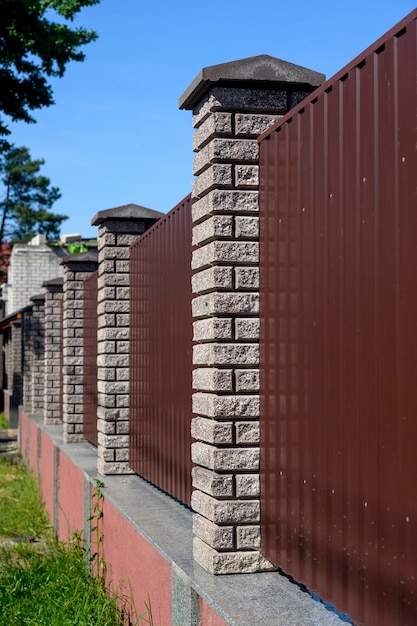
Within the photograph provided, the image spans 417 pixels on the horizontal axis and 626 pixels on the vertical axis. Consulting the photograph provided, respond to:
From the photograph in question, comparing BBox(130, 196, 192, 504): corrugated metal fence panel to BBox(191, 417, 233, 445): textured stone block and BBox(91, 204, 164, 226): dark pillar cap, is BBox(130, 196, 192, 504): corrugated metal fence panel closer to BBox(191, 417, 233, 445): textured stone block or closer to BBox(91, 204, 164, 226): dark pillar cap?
BBox(91, 204, 164, 226): dark pillar cap

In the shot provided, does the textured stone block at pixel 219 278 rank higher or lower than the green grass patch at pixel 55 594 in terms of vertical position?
higher

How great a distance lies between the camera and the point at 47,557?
8102mm

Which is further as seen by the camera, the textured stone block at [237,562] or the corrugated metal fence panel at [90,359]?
the corrugated metal fence panel at [90,359]

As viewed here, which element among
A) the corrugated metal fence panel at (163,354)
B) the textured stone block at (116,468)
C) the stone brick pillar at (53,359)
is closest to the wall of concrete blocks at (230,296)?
the corrugated metal fence panel at (163,354)

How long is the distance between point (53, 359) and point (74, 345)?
3762 mm

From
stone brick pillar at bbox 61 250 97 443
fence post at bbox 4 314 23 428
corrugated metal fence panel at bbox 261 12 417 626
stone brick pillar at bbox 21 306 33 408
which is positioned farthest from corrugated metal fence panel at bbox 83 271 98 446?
fence post at bbox 4 314 23 428

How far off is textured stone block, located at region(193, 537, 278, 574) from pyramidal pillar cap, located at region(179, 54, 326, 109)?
209cm

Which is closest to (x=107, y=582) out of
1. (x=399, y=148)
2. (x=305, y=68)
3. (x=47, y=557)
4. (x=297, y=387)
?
(x=47, y=557)

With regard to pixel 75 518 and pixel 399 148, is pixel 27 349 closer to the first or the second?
pixel 75 518

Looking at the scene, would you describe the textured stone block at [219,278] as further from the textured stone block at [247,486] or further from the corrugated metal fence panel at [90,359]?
the corrugated metal fence panel at [90,359]

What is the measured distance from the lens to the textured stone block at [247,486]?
173 inches

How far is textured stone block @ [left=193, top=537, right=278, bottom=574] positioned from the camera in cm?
435

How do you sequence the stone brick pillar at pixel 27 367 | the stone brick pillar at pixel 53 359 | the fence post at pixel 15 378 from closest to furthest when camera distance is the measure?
the stone brick pillar at pixel 53 359 → the stone brick pillar at pixel 27 367 → the fence post at pixel 15 378

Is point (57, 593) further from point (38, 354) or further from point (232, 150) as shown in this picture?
point (38, 354)
